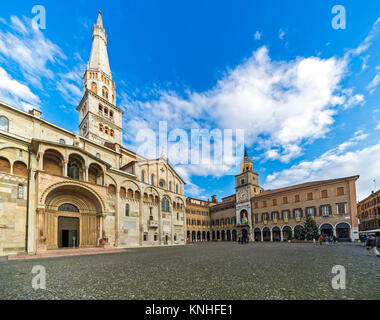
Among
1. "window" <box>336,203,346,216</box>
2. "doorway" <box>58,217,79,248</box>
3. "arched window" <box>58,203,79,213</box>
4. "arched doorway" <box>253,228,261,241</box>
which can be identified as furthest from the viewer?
"arched doorway" <box>253,228,261,241</box>

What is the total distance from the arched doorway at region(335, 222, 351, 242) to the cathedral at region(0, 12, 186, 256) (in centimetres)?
2689

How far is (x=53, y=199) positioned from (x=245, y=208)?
133 ft

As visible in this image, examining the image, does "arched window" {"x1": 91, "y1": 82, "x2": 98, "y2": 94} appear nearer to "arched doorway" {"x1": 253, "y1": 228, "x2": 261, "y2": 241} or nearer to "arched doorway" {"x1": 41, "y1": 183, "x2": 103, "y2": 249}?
"arched doorway" {"x1": 41, "y1": 183, "x2": 103, "y2": 249}

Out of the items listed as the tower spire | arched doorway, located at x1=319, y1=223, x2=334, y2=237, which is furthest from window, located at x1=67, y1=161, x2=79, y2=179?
arched doorway, located at x1=319, y1=223, x2=334, y2=237

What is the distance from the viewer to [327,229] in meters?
34.8

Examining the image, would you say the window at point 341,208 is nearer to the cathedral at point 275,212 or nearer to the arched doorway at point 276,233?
the cathedral at point 275,212

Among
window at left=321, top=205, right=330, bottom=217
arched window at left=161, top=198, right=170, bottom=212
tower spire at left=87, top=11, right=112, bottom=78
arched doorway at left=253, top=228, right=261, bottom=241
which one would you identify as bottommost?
arched doorway at left=253, top=228, right=261, bottom=241

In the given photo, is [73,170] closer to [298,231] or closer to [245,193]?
[245,193]

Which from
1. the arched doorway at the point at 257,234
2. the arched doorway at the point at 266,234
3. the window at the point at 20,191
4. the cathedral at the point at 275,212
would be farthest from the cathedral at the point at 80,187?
the arched doorway at the point at 266,234

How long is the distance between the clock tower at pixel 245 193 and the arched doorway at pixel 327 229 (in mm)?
15437

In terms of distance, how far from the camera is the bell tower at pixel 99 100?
3512cm

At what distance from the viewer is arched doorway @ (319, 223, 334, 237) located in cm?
3416
